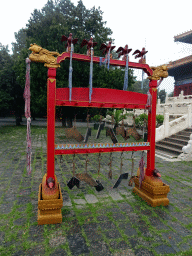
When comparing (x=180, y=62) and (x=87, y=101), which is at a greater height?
(x=180, y=62)

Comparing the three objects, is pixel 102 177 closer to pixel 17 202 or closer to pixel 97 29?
pixel 17 202

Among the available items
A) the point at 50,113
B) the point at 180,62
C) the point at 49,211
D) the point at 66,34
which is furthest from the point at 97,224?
the point at 180,62

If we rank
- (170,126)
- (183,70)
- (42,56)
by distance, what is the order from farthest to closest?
(183,70)
(170,126)
(42,56)

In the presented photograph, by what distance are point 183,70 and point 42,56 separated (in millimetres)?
22050

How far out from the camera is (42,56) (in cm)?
344

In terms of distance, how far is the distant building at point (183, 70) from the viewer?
2042cm

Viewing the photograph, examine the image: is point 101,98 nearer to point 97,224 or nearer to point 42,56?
point 42,56

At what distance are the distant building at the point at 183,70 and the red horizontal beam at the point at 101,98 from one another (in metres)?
18.5

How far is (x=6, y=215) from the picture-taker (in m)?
3.70

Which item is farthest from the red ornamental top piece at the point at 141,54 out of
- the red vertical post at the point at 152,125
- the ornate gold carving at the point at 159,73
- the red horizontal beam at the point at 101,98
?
the red horizontal beam at the point at 101,98

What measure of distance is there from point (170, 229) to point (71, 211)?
1.95 metres

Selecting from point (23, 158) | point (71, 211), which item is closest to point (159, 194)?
point (71, 211)

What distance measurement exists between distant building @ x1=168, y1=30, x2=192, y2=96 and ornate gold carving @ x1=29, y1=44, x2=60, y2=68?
772 inches

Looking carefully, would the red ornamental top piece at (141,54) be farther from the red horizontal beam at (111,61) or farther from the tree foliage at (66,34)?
the tree foliage at (66,34)
